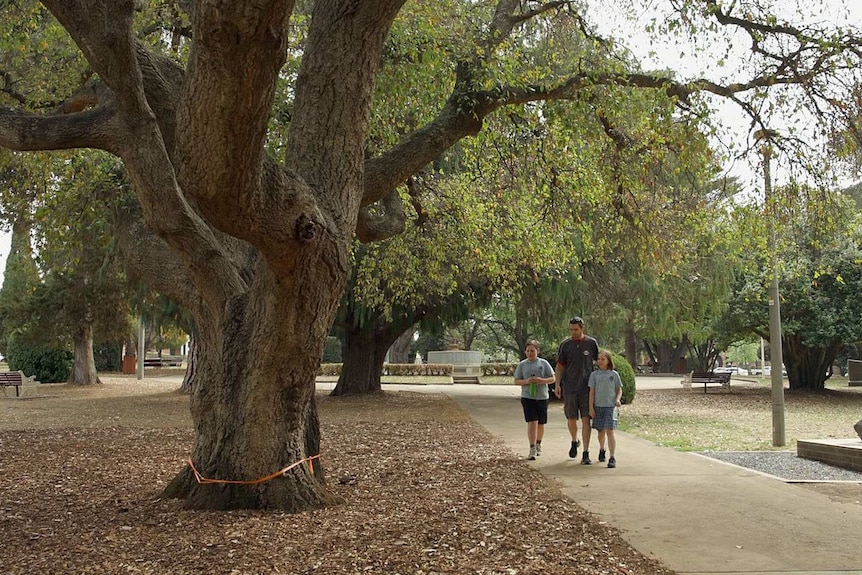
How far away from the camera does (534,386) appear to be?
33.5 feet

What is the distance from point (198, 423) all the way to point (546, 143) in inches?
226

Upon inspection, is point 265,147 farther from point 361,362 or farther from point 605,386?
point 361,362

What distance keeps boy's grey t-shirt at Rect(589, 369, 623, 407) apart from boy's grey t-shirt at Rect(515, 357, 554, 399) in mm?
573

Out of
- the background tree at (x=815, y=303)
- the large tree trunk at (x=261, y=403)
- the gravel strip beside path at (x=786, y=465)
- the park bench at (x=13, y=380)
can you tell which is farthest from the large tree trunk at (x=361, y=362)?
the large tree trunk at (x=261, y=403)

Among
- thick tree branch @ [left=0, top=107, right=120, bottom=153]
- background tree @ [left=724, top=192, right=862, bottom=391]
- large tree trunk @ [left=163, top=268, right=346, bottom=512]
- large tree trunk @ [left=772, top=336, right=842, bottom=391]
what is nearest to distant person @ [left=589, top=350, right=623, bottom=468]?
large tree trunk @ [left=163, top=268, right=346, bottom=512]

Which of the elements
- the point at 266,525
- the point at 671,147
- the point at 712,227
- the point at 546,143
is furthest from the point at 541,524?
the point at 712,227

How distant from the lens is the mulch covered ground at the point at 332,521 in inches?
203

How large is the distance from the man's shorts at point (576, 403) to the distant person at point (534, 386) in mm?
277

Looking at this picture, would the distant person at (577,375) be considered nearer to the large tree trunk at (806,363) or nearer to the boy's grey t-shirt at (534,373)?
the boy's grey t-shirt at (534,373)

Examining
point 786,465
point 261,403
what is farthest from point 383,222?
point 786,465

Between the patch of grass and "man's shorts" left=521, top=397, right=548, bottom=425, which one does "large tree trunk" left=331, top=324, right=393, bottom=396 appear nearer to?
the patch of grass

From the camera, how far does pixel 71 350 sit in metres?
34.2

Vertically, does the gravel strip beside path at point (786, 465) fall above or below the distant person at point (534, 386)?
below

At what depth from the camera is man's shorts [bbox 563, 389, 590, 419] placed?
9.91 m
